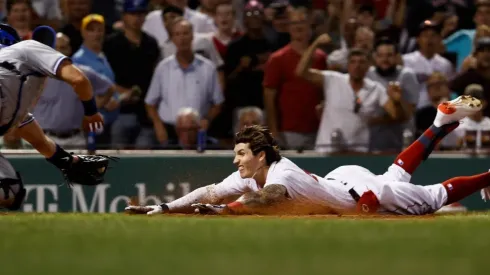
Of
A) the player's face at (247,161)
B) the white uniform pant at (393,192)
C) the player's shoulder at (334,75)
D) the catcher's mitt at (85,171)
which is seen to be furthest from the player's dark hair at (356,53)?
the catcher's mitt at (85,171)

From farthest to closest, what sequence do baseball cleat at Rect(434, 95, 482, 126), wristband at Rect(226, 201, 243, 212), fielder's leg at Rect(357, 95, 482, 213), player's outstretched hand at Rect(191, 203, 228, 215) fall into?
baseball cleat at Rect(434, 95, 482, 126) < fielder's leg at Rect(357, 95, 482, 213) < player's outstretched hand at Rect(191, 203, 228, 215) < wristband at Rect(226, 201, 243, 212)

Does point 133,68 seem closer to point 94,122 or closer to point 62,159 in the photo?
point 62,159

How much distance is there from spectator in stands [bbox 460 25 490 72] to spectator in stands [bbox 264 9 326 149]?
187 cm

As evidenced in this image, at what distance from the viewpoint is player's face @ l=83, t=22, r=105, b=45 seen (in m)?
13.3

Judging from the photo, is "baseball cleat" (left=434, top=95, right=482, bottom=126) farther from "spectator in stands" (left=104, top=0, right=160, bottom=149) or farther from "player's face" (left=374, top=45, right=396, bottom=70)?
"spectator in stands" (left=104, top=0, right=160, bottom=149)

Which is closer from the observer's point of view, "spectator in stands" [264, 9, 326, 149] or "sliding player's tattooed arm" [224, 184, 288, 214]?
"sliding player's tattooed arm" [224, 184, 288, 214]

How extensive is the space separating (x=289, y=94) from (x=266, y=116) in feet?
1.18

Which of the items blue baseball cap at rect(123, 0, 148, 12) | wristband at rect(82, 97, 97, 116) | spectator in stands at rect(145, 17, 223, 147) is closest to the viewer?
wristband at rect(82, 97, 97, 116)

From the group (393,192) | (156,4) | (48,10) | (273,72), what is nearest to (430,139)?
→ (393,192)

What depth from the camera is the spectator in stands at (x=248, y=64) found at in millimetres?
A: 13828

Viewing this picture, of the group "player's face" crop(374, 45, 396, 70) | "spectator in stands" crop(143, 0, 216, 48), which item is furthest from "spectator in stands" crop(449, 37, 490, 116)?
"spectator in stands" crop(143, 0, 216, 48)

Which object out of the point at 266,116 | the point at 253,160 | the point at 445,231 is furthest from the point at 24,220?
the point at 266,116

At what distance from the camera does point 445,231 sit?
8.27 meters

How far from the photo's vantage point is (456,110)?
11016mm
